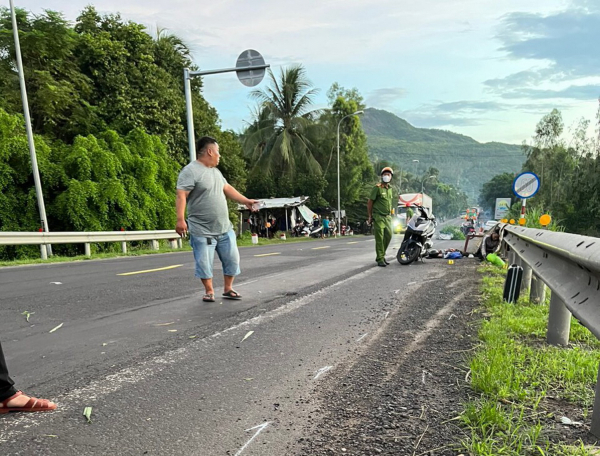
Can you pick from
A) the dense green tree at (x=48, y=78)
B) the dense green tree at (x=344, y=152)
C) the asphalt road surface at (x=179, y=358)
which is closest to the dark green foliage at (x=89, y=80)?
the dense green tree at (x=48, y=78)

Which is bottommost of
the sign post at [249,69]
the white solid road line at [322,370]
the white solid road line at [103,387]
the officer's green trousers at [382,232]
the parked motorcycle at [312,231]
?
the parked motorcycle at [312,231]

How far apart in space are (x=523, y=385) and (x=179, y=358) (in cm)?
221

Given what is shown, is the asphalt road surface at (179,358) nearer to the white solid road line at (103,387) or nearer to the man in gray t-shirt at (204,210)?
the white solid road line at (103,387)

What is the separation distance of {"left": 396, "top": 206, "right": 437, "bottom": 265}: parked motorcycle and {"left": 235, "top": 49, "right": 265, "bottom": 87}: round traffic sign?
259 inches

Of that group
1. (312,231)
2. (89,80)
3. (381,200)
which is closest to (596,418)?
(381,200)

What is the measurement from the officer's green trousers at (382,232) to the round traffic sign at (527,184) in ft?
13.9

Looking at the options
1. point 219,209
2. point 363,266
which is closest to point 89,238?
point 363,266

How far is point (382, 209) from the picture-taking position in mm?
9523

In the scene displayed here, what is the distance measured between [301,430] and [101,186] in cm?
1569

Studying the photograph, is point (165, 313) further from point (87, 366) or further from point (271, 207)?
point (271, 207)

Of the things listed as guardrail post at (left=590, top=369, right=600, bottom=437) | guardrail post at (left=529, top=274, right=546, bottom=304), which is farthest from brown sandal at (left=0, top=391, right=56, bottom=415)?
guardrail post at (left=529, top=274, right=546, bottom=304)

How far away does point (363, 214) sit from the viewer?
48188mm

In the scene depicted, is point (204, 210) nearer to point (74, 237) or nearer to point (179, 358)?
point (179, 358)

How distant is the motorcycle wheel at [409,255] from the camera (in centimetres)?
935
